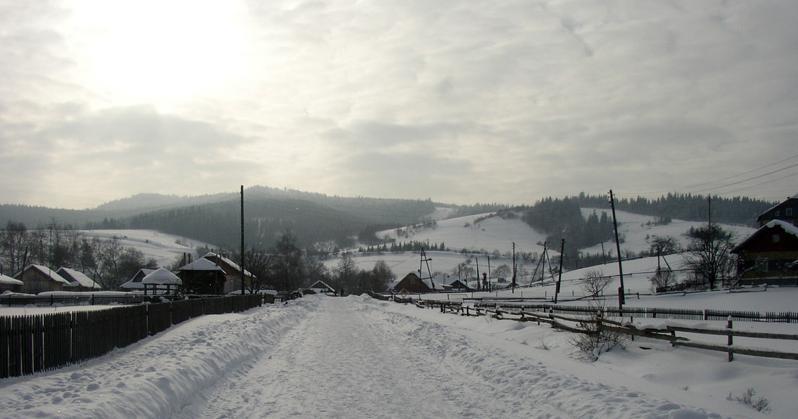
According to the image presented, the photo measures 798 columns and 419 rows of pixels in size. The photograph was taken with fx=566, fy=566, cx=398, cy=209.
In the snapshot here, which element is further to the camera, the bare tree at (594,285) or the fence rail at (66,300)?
the bare tree at (594,285)

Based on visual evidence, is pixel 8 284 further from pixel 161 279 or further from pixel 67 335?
pixel 67 335

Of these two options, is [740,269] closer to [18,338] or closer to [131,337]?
[131,337]

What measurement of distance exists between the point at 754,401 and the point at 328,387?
8682mm

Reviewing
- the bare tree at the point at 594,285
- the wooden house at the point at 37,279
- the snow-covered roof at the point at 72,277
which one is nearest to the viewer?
the bare tree at the point at 594,285

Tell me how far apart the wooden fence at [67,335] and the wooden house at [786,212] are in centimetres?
8367

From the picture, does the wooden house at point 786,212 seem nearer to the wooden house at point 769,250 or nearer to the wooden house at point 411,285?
the wooden house at point 769,250

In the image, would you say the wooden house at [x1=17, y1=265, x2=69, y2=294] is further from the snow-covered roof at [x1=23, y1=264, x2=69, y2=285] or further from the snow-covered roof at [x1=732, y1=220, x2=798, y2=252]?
the snow-covered roof at [x1=732, y1=220, x2=798, y2=252]

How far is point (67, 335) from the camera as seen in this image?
13336 mm

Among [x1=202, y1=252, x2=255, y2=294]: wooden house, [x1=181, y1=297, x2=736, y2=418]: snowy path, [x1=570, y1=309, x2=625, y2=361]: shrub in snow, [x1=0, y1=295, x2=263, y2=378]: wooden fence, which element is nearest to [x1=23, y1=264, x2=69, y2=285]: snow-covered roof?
[x1=202, y1=252, x2=255, y2=294]: wooden house

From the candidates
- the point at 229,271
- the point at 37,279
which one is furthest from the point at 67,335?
the point at 37,279

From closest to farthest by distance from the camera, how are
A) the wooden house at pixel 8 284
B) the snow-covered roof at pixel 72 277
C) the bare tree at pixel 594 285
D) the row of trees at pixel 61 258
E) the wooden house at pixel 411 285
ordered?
the bare tree at pixel 594 285 → the wooden house at pixel 8 284 → the snow-covered roof at pixel 72 277 → the row of trees at pixel 61 258 → the wooden house at pixel 411 285

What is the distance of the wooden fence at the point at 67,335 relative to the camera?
36.3 ft

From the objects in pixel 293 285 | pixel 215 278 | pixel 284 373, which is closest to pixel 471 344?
pixel 284 373

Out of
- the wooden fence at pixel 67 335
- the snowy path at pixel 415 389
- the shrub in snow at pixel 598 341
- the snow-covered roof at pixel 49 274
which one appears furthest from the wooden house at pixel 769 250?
the snow-covered roof at pixel 49 274
